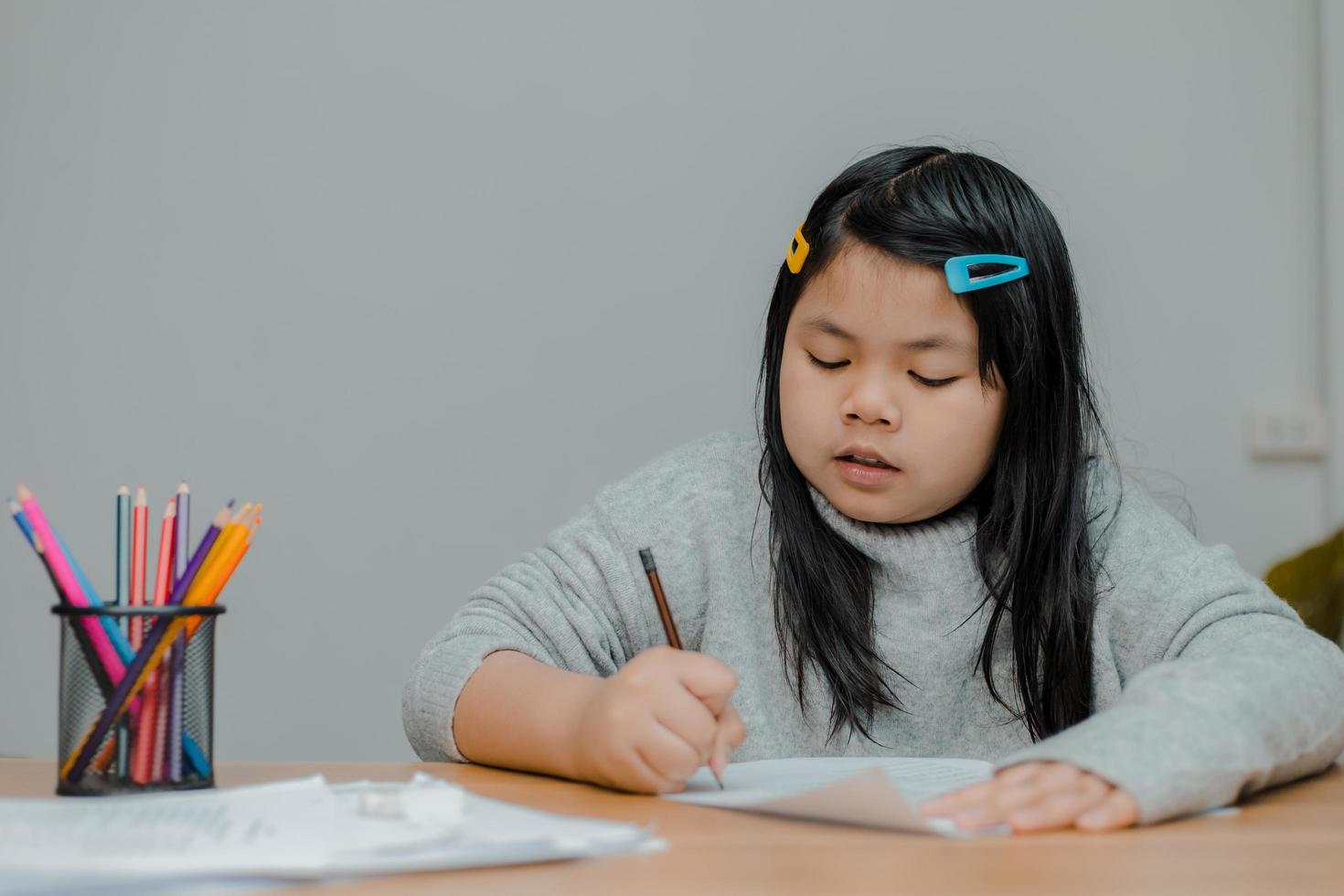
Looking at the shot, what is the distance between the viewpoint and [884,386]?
3.09 ft

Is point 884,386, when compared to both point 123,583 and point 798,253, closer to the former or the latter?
point 798,253

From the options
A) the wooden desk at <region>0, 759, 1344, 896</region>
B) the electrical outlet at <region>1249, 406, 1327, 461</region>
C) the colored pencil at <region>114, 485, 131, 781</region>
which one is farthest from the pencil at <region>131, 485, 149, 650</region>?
the electrical outlet at <region>1249, 406, 1327, 461</region>

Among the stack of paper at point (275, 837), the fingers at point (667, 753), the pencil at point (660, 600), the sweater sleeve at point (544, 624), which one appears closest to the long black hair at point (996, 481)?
the sweater sleeve at point (544, 624)

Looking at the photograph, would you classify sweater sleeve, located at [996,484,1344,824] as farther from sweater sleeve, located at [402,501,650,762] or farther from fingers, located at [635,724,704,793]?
sweater sleeve, located at [402,501,650,762]

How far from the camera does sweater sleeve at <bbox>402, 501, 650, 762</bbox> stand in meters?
0.89

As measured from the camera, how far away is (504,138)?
189 cm

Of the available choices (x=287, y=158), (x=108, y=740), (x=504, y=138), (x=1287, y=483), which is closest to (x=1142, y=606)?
(x=108, y=740)

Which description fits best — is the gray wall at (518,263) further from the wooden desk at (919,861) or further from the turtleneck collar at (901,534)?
the wooden desk at (919,861)

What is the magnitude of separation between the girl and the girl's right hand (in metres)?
0.09

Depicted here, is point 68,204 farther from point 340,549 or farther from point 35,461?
point 340,549

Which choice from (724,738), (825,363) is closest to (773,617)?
(825,363)

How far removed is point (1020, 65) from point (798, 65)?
31 cm

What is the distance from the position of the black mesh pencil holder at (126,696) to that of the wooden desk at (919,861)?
0.06 m

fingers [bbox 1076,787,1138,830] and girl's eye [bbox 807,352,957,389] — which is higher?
girl's eye [bbox 807,352,957,389]
